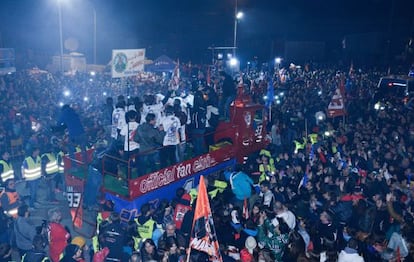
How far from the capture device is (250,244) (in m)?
7.89

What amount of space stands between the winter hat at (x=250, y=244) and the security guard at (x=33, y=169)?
22.2ft

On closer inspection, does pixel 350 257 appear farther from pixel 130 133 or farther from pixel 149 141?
pixel 130 133

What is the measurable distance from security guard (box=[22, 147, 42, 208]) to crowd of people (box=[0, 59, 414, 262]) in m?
0.06

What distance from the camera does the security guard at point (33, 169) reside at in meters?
11.4

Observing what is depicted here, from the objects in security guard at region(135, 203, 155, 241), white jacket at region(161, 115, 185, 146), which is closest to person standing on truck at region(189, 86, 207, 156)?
white jacket at region(161, 115, 185, 146)

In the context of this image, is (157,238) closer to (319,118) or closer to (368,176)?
(368,176)

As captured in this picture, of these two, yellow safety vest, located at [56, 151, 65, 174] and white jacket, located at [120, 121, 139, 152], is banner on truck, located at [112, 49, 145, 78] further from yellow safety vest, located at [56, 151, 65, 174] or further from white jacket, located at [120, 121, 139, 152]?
white jacket, located at [120, 121, 139, 152]

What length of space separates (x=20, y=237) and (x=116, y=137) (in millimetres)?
4194

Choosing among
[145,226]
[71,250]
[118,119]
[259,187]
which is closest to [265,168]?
[259,187]

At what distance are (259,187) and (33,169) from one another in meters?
6.40

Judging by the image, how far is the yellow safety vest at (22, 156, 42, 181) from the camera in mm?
11445

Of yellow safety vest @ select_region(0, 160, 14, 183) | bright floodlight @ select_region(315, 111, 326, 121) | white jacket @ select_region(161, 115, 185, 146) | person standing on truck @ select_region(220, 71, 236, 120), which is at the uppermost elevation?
person standing on truck @ select_region(220, 71, 236, 120)

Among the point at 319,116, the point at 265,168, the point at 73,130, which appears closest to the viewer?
the point at 265,168

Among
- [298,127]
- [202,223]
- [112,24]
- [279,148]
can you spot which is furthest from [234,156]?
[112,24]
